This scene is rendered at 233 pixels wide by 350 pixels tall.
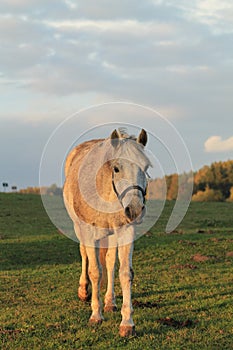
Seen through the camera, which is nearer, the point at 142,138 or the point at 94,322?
the point at 142,138

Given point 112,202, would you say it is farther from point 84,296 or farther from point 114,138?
point 84,296

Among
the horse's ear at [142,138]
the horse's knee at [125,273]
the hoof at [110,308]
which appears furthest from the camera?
the hoof at [110,308]

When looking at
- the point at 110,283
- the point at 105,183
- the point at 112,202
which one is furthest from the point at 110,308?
the point at 105,183

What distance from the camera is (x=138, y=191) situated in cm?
690

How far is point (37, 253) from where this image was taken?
1791cm

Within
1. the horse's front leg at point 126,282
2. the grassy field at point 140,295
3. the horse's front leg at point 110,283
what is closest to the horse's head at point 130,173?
the horse's front leg at point 126,282

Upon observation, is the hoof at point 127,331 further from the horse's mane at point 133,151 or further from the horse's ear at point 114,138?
the horse's ear at point 114,138

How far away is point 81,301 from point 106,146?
3.94 m

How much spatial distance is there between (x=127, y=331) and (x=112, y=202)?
1981mm

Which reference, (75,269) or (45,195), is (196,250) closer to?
(75,269)

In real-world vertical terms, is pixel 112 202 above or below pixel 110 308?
above

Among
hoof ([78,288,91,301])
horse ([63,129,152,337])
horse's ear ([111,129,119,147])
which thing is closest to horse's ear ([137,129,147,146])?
horse ([63,129,152,337])

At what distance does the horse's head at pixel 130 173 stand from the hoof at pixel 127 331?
1844 millimetres

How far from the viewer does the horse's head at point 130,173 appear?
22.4ft
